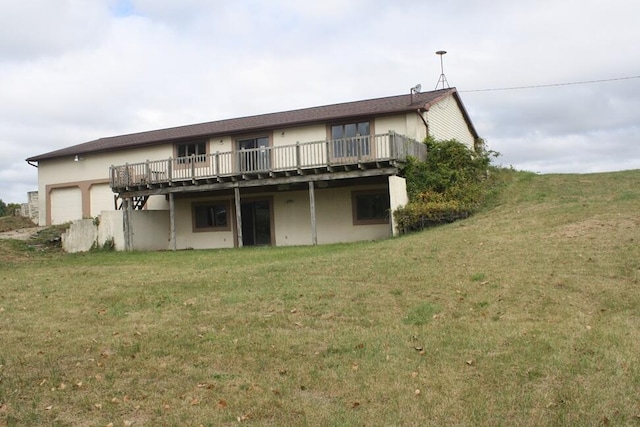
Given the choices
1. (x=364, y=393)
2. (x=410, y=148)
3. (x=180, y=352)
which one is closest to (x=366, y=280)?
(x=180, y=352)

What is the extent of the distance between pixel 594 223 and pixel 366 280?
6.82m

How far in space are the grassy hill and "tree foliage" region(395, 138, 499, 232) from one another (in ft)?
18.8

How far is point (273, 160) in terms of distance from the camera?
73.4 ft

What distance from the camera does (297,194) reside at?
2367cm

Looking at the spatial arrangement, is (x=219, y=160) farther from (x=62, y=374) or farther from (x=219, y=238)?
(x=62, y=374)

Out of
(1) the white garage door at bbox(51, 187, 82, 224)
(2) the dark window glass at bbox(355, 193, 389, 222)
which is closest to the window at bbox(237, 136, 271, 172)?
(2) the dark window glass at bbox(355, 193, 389, 222)

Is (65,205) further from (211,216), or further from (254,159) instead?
(254,159)

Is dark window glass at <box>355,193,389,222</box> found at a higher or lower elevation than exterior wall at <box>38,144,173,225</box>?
lower

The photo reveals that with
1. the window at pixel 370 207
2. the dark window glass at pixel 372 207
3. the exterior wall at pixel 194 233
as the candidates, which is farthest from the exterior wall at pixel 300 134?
the exterior wall at pixel 194 233

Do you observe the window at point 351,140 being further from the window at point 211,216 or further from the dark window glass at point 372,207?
the window at point 211,216

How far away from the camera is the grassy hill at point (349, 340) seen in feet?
16.0

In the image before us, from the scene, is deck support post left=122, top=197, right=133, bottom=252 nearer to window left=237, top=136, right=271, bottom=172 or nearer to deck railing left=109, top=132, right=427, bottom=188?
deck railing left=109, top=132, right=427, bottom=188

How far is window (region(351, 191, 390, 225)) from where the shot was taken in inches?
862

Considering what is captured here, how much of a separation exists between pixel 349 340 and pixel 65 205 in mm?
25595
